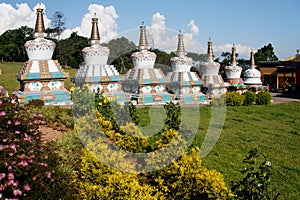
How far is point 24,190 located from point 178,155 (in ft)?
8.67

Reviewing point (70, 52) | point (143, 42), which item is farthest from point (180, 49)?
point (70, 52)

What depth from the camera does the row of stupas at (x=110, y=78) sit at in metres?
14.4

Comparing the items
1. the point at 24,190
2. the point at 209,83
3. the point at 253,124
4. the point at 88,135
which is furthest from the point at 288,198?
the point at 209,83

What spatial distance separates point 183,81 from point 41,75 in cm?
715

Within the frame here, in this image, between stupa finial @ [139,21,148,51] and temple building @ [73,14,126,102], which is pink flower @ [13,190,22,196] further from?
stupa finial @ [139,21,148,51]

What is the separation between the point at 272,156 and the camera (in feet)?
27.6

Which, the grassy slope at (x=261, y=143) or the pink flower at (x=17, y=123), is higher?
the pink flower at (x=17, y=123)

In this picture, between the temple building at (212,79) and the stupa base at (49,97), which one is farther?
the temple building at (212,79)

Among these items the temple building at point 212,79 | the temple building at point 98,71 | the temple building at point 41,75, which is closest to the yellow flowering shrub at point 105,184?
the temple building at point 41,75

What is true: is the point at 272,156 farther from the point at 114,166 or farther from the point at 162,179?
the point at 114,166

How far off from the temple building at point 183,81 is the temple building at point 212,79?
36.8 inches

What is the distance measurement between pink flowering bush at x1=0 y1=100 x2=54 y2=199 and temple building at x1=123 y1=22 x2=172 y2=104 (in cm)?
1165

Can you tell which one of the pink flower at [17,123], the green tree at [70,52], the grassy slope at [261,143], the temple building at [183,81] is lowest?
the grassy slope at [261,143]

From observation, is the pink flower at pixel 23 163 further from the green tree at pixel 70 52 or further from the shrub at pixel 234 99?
the green tree at pixel 70 52
